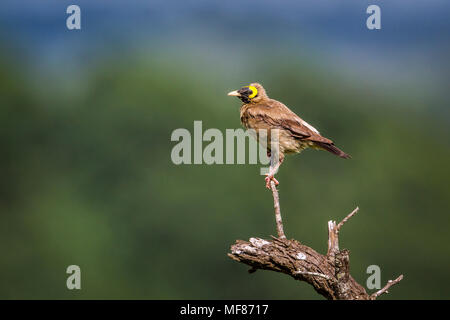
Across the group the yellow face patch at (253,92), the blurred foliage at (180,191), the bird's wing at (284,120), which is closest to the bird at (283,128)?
the bird's wing at (284,120)

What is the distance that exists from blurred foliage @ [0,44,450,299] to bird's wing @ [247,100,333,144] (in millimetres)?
20241

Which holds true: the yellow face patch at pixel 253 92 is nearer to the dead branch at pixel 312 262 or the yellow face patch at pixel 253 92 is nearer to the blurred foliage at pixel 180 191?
the dead branch at pixel 312 262

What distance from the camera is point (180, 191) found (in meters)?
35.7

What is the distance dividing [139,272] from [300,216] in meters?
9.79

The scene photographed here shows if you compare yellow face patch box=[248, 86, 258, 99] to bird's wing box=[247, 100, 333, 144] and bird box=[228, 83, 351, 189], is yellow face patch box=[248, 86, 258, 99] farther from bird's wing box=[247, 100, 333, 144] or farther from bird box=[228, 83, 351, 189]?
bird's wing box=[247, 100, 333, 144]

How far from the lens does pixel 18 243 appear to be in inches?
1549

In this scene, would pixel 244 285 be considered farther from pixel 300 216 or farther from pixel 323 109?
pixel 323 109

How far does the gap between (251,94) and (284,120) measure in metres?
0.96

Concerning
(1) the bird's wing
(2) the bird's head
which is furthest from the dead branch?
(2) the bird's head

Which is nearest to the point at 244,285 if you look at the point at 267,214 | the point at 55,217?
the point at 267,214

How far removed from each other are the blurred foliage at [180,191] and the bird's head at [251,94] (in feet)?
65.1

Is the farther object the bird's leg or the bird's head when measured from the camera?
the bird's head

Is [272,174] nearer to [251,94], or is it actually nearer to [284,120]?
[284,120]

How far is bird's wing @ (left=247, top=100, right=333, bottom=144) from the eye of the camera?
32.1 ft
